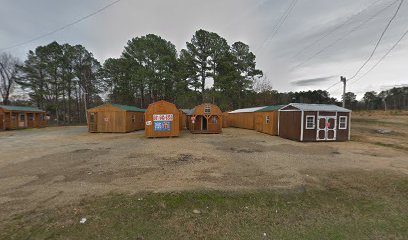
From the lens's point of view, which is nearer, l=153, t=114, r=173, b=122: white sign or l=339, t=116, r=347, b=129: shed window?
l=339, t=116, r=347, b=129: shed window

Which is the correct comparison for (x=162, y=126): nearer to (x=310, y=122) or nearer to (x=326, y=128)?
(x=310, y=122)

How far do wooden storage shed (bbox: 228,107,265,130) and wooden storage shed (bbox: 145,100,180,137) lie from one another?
12010mm

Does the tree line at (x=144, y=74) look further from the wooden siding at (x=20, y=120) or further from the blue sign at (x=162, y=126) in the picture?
the blue sign at (x=162, y=126)

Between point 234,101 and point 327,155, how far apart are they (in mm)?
30827

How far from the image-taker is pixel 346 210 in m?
4.30

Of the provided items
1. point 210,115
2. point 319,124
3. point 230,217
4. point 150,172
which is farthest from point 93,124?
point 319,124

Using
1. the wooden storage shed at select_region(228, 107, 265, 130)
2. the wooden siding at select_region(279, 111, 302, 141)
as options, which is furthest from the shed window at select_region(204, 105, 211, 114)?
the wooden storage shed at select_region(228, 107, 265, 130)

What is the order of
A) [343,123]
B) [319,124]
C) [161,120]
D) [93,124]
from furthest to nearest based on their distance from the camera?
[93,124] < [161,120] < [343,123] < [319,124]

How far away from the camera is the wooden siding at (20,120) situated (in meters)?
24.2

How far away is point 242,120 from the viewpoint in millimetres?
28312

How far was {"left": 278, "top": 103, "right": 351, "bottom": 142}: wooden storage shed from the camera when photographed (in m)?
14.6

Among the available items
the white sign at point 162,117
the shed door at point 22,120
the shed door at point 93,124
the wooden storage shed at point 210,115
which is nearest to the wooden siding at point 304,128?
the wooden storage shed at point 210,115

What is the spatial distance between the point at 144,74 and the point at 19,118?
61.4ft

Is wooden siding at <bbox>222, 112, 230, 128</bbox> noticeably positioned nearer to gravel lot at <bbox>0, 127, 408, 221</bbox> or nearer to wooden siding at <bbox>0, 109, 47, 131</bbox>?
gravel lot at <bbox>0, 127, 408, 221</bbox>
